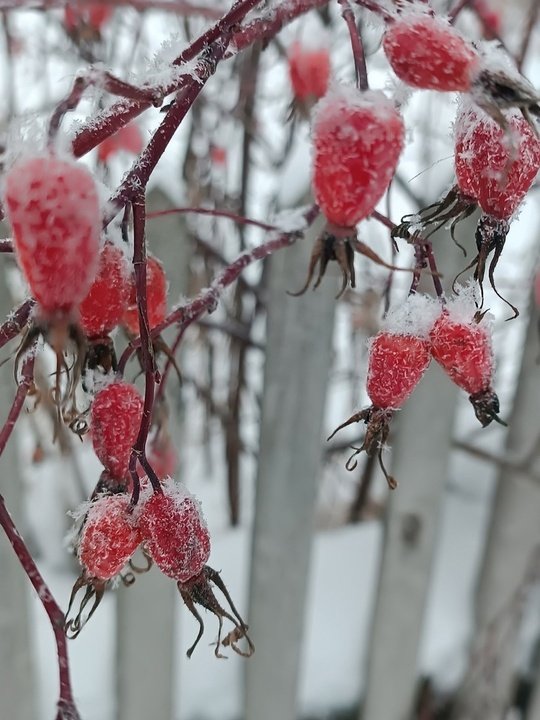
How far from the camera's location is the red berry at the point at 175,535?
38 cm

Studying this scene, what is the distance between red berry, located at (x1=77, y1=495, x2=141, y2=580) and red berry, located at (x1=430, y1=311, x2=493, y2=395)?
196 millimetres

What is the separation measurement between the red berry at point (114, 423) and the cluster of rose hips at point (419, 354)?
0.12 m

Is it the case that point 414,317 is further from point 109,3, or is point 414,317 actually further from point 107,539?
point 109,3

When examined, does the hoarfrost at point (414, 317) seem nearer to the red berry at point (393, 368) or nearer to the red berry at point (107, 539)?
the red berry at point (393, 368)

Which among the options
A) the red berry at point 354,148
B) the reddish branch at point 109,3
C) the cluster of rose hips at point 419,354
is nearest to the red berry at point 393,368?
the cluster of rose hips at point 419,354

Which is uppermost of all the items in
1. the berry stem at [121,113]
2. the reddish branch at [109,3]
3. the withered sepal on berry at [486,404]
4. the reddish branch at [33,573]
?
the reddish branch at [109,3]

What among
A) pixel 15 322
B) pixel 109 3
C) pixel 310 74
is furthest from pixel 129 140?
pixel 15 322

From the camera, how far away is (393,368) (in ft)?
1.29

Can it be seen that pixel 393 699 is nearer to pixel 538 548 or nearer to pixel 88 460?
pixel 538 548

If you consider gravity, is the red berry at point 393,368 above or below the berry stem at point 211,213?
below

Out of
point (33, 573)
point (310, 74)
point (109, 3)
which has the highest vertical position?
point (310, 74)

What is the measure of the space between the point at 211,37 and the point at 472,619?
1.14 meters

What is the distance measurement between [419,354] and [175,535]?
0.54 feet

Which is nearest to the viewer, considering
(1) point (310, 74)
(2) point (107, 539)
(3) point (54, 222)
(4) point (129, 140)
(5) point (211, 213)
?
(3) point (54, 222)
